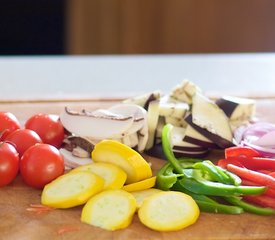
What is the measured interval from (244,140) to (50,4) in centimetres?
253

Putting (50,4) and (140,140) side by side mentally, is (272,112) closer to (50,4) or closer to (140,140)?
(140,140)

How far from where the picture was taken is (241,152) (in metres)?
1.80

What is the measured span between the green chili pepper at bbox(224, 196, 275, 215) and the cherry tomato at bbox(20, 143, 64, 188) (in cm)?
44

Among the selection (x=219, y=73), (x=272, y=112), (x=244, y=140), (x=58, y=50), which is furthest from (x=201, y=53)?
(x=244, y=140)

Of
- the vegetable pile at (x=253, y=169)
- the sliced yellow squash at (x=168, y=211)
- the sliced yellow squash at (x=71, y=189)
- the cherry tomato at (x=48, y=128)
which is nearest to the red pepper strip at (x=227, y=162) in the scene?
the vegetable pile at (x=253, y=169)

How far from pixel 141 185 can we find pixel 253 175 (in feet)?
0.90

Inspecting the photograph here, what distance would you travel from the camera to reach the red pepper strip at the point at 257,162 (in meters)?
1.74

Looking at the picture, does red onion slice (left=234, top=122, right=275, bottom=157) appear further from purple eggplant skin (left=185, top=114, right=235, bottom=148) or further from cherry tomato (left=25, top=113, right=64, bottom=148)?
cherry tomato (left=25, top=113, right=64, bottom=148)

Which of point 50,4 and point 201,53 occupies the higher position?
point 50,4

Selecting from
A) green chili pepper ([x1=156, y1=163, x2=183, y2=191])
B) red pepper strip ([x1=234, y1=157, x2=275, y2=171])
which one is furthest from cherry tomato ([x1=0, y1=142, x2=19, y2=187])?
red pepper strip ([x1=234, y1=157, x2=275, y2=171])

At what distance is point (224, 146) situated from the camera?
193cm

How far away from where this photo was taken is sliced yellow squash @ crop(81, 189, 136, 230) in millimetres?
1512

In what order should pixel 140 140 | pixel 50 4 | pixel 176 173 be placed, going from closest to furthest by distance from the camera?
pixel 176 173 < pixel 140 140 < pixel 50 4

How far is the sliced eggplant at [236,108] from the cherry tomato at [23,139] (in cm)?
57
